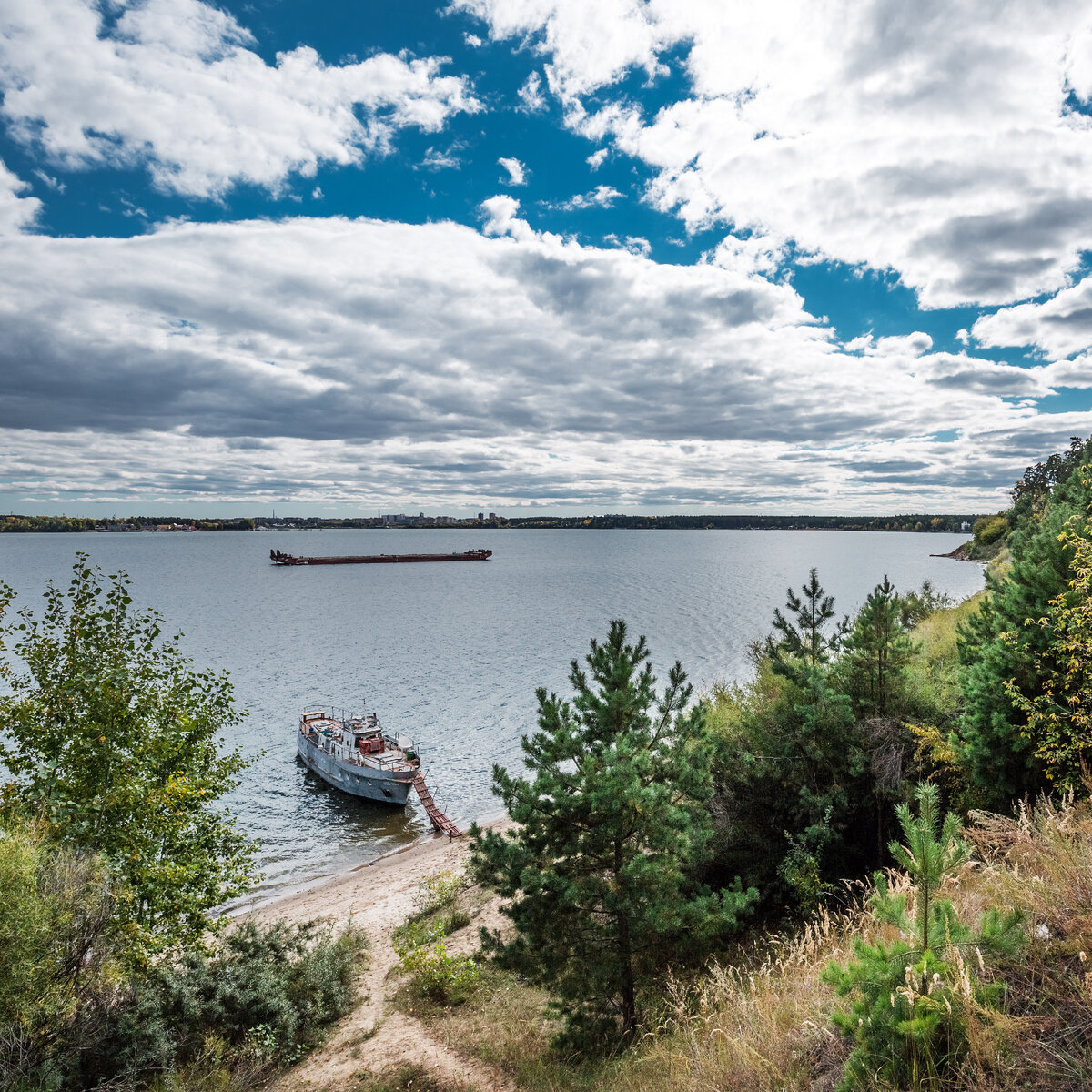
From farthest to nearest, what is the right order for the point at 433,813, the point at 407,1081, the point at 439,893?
the point at 433,813, the point at 439,893, the point at 407,1081

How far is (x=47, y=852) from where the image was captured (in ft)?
36.6

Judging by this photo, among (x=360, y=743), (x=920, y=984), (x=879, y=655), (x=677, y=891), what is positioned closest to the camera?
(x=920, y=984)

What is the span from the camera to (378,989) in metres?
16.9

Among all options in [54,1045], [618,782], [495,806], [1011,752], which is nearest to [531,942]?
[618,782]

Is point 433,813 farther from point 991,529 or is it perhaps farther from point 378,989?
point 991,529

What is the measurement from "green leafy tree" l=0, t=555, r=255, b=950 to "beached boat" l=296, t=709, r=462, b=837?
18.3 metres

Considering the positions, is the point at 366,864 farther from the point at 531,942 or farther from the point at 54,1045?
the point at 531,942

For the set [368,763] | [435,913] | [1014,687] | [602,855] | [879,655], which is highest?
[1014,687]

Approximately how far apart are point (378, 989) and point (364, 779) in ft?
57.5

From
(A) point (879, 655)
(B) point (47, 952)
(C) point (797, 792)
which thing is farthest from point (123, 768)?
(A) point (879, 655)

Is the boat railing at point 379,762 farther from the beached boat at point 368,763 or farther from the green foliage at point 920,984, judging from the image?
the green foliage at point 920,984

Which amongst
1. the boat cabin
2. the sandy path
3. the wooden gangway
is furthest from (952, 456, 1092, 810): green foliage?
the boat cabin

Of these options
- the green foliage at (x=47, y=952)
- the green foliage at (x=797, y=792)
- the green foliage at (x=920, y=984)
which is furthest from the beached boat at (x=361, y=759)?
the green foliage at (x=920, y=984)

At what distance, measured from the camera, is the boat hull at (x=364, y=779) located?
32.9 m
